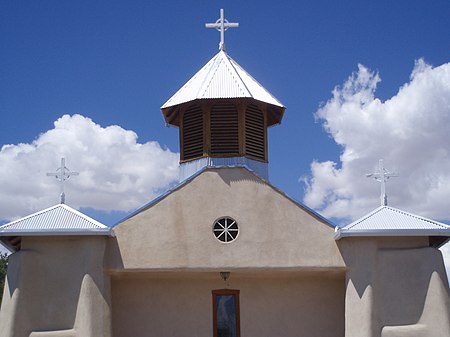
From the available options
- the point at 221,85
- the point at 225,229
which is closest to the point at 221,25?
the point at 221,85

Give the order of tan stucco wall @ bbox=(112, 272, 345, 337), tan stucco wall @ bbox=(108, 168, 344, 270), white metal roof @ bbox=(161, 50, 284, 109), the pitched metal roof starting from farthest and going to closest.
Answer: white metal roof @ bbox=(161, 50, 284, 109) → tan stucco wall @ bbox=(112, 272, 345, 337) → tan stucco wall @ bbox=(108, 168, 344, 270) → the pitched metal roof

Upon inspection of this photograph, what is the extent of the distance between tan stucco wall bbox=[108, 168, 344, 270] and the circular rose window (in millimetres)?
121

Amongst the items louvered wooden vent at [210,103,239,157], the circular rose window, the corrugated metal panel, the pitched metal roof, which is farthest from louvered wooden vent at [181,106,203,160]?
the pitched metal roof

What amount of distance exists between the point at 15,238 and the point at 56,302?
6.50 ft

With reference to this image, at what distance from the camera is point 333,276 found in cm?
1805

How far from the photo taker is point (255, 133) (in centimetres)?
1911

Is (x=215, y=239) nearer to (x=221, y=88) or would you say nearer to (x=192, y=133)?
(x=192, y=133)

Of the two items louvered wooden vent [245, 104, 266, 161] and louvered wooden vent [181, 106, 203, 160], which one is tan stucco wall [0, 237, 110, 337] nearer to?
louvered wooden vent [181, 106, 203, 160]

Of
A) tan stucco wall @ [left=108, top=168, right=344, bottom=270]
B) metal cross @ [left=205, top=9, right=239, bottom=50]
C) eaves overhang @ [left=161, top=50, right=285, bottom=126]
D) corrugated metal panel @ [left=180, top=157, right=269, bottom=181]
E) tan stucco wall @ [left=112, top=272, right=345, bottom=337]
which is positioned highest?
metal cross @ [left=205, top=9, right=239, bottom=50]

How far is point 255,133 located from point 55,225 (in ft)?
19.5

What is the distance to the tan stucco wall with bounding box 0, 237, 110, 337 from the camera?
51.7 ft

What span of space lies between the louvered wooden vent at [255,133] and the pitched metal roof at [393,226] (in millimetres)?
3299

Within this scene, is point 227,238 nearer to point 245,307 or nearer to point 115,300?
point 245,307

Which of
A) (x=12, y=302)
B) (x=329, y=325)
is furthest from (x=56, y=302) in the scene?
(x=329, y=325)
